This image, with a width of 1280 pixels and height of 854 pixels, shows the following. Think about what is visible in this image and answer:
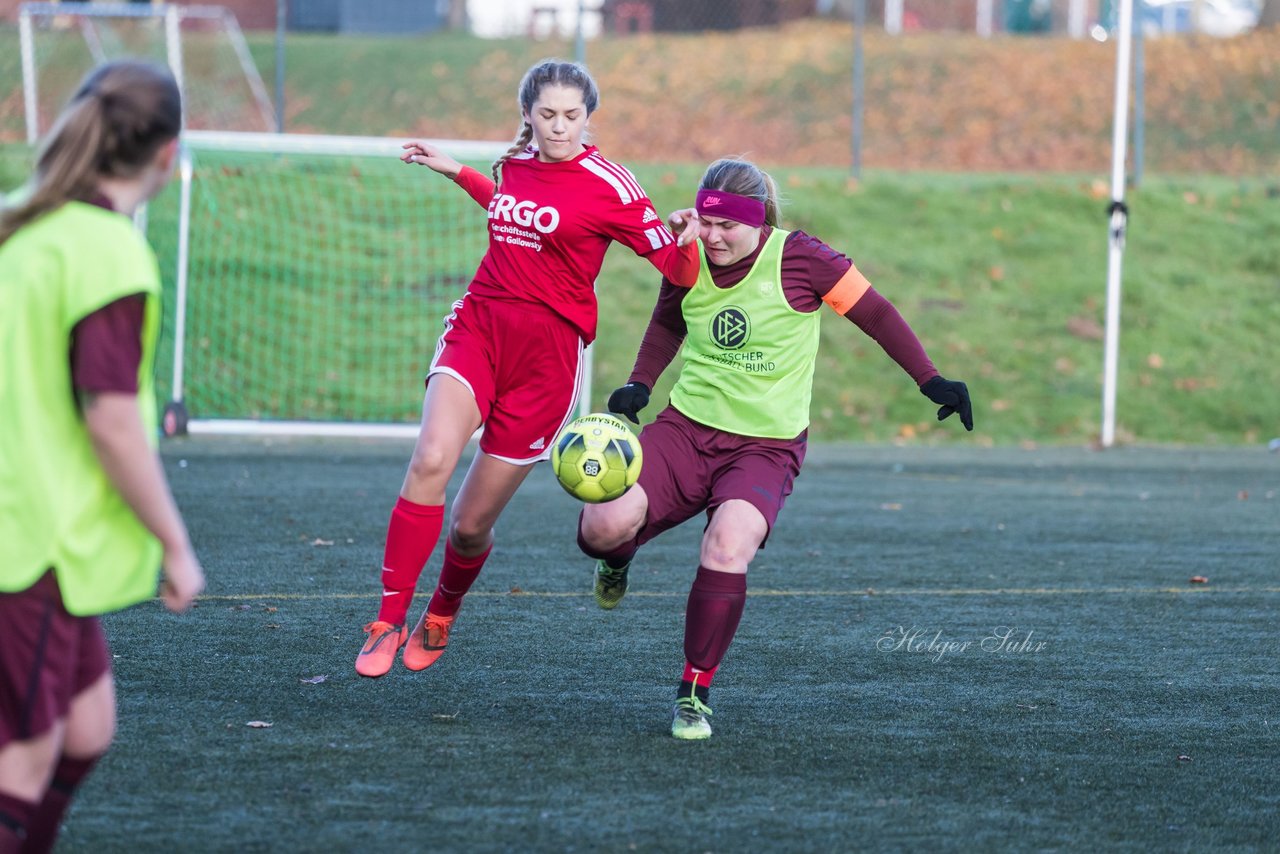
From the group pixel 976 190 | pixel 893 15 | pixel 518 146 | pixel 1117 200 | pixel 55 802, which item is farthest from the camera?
pixel 893 15

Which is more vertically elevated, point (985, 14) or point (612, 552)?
point (985, 14)

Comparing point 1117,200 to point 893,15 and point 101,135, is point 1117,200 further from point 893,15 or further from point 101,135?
point 893,15

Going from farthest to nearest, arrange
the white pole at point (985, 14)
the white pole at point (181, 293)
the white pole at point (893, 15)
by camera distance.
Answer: the white pole at point (985, 14), the white pole at point (893, 15), the white pole at point (181, 293)

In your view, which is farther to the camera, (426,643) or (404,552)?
(426,643)

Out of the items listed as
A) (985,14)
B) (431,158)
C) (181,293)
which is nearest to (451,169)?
(431,158)

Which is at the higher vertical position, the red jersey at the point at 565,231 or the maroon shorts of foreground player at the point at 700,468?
the red jersey at the point at 565,231

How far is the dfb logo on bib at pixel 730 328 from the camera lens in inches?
191

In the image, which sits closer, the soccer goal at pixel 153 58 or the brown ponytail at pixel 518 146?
the brown ponytail at pixel 518 146

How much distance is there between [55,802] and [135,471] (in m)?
0.68

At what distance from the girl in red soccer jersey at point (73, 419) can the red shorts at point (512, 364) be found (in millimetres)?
2181

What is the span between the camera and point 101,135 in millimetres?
2746

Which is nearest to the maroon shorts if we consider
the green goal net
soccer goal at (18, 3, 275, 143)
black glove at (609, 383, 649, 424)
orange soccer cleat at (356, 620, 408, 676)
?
orange soccer cleat at (356, 620, 408, 676)

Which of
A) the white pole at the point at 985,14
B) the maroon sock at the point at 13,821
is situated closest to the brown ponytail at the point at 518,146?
the maroon sock at the point at 13,821

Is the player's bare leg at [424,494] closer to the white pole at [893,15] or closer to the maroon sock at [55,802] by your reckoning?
the maroon sock at [55,802]
